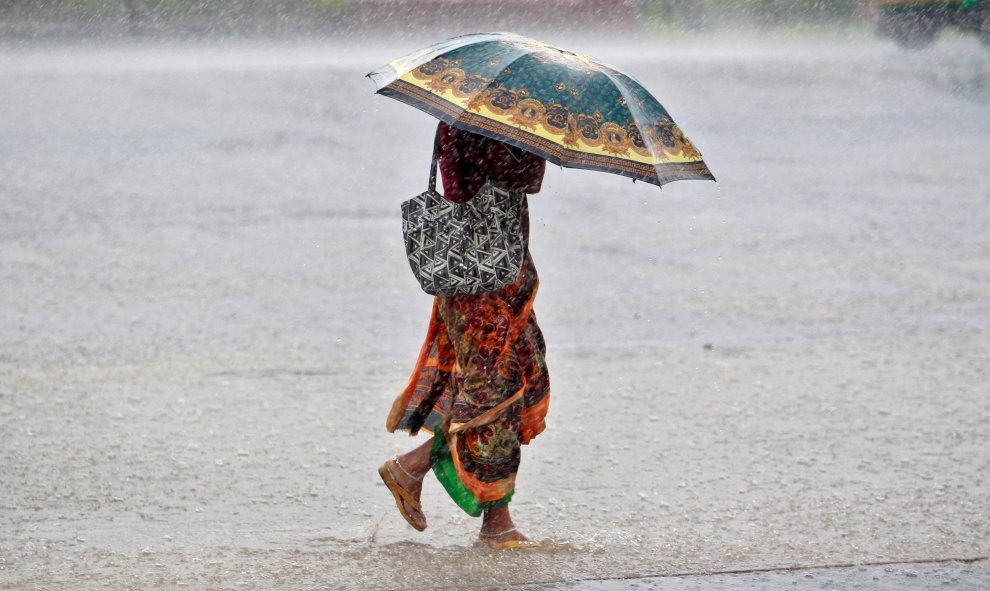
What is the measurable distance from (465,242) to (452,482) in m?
0.83

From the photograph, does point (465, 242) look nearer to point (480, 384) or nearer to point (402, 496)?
point (480, 384)

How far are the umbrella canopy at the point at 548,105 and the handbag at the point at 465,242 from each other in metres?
0.30

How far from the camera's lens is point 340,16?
63.8 ft

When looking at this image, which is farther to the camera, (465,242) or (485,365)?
(485,365)

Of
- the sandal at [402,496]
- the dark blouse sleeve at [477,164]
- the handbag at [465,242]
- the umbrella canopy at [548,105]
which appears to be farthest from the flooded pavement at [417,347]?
the umbrella canopy at [548,105]

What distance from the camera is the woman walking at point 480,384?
389 cm

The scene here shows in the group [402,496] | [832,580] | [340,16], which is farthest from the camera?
[340,16]

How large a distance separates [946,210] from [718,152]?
2.55m

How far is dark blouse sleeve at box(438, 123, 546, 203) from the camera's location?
3.86 meters

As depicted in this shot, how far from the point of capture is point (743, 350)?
6.50m

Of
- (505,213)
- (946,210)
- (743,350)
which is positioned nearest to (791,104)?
(946,210)

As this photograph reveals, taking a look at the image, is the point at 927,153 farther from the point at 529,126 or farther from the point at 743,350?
the point at 529,126

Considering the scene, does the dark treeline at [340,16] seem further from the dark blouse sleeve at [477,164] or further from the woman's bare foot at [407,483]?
the woman's bare foot at [407,483]

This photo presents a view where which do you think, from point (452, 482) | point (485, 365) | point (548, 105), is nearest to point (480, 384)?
point (485, 365)
